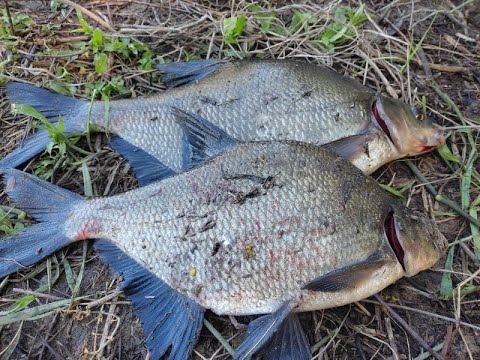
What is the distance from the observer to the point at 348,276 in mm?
2260

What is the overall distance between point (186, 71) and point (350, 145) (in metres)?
1.17

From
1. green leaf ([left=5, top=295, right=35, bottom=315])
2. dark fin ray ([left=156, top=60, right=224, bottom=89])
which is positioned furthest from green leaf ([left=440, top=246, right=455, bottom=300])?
green leaf ([left=5, top=295, right=35, bottom=315])

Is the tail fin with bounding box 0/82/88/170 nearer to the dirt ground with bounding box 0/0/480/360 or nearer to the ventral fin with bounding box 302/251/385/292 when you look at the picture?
the dirt ground with bounding box 0/0/480/360

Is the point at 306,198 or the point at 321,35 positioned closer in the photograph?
the point at 306,198

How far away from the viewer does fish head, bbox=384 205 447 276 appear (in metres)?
2.40

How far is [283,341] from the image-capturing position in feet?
7.71

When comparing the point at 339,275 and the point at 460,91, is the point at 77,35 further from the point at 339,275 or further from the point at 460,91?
the point at 460,91

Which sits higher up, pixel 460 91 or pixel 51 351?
pixel 460 91

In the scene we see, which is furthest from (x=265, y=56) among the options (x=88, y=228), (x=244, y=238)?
(x=88, y=228)

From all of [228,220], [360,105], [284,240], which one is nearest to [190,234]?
[228,220]

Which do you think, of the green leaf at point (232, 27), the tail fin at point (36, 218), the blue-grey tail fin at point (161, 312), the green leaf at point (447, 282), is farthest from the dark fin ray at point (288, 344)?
the green leaf at point (232, 27)

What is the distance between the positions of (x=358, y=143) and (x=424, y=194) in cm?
57

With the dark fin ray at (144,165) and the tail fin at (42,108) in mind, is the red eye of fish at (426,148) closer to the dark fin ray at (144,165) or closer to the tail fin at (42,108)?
the dark fin ray at (144,165)

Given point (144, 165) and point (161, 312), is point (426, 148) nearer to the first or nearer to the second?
point (144, 165)
